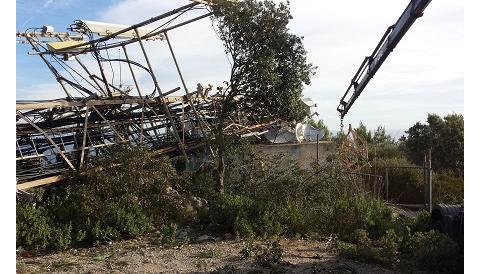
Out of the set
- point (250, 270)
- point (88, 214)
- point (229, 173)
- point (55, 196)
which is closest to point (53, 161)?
point (55, 196)

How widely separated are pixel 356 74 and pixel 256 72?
2.16m

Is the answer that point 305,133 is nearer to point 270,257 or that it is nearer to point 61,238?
point 270,257

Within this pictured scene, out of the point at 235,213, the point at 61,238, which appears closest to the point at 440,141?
the point at 235,213

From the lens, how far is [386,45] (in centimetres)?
906

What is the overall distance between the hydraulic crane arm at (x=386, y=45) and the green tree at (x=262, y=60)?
114cm

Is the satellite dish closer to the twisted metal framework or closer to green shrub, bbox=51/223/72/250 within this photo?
the twisted metal framework

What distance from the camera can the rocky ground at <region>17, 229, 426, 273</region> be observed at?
22.8ft

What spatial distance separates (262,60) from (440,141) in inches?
524

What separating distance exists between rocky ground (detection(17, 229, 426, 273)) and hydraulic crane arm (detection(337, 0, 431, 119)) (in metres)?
3.57

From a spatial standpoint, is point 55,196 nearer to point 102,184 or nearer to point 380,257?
point 102,184

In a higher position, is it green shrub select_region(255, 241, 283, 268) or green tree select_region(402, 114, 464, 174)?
green tree select_region(402, 114, 464, 174)

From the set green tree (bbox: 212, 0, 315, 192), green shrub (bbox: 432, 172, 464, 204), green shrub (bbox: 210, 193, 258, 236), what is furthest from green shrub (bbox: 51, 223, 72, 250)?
green shrub (bbox: 432, 172, 464, 204)

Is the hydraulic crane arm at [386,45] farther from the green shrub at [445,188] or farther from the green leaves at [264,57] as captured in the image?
the green shrub at [445,188]

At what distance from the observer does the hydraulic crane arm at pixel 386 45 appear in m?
7.66
